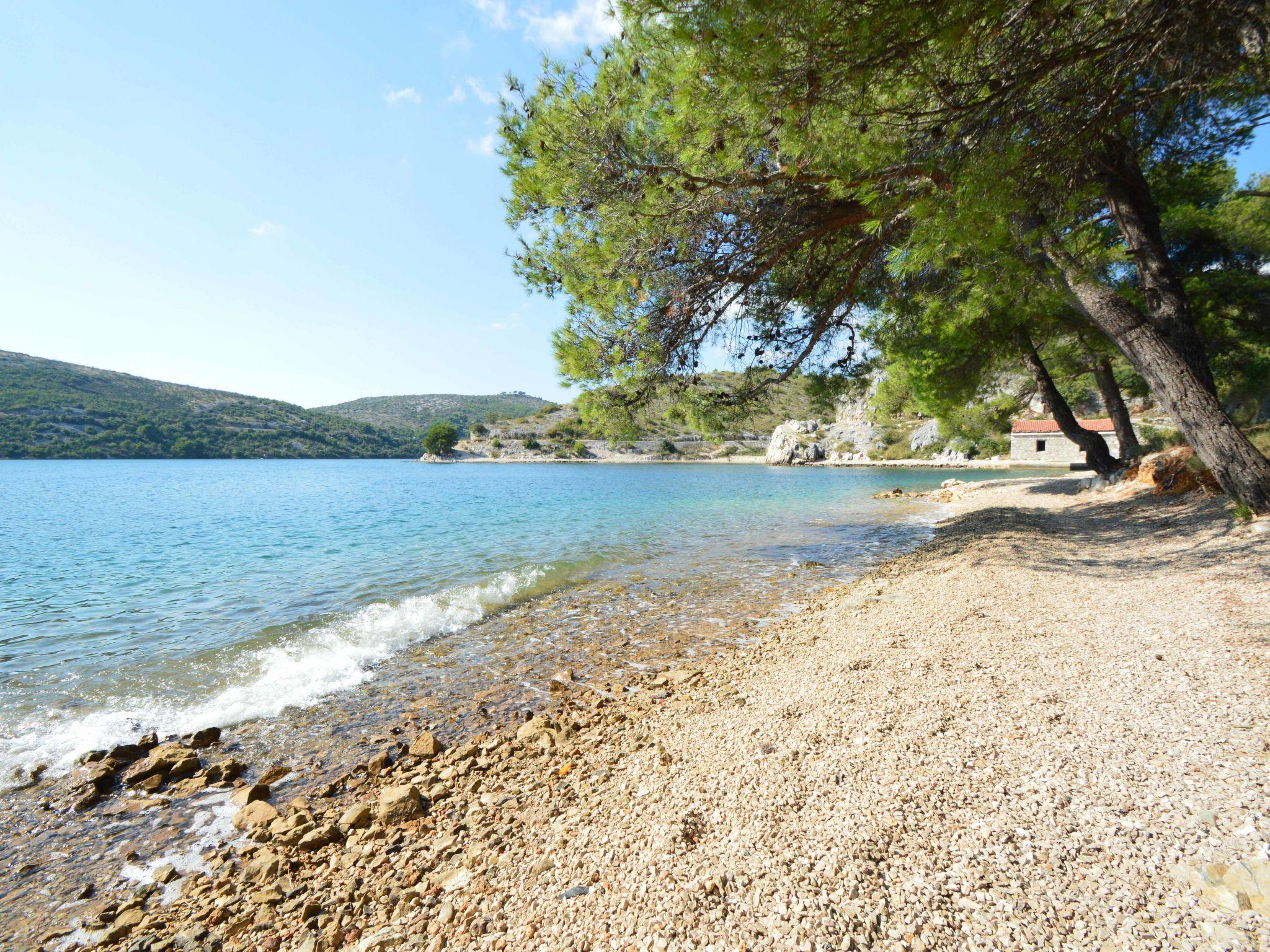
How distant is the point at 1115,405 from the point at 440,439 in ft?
338

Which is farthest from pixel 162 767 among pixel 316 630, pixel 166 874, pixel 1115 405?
pixel 1115 405

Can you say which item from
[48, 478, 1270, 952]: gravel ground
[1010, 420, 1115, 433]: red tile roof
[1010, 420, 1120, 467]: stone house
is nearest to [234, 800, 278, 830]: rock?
[48, 478, 1270, 952]: gravel ground

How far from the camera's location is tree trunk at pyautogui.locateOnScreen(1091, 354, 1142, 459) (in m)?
15.4

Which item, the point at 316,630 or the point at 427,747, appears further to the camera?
the point at 316,630

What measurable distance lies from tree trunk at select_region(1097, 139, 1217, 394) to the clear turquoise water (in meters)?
5.91

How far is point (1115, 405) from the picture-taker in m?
15.4

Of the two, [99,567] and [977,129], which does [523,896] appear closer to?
[977,129]

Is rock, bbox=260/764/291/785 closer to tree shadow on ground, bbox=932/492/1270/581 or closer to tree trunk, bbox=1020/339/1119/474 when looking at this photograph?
tree shadow on ground, bbox=932/492/1270/581

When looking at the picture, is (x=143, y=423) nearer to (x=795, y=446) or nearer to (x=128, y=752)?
(x=795, y=446)

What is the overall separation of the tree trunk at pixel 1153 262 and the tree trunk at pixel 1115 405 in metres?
9.35

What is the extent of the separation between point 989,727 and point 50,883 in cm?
528

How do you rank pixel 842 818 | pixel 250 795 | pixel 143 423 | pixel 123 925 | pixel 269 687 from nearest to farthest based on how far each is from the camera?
pixel 842 818
pixel 123 925
pixel 250 795
pixel 269 687
pixel 143 423

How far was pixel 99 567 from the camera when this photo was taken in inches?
450

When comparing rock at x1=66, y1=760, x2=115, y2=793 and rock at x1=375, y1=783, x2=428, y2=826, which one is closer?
rock at x1=375, y1=783, x2=428, y2=826
